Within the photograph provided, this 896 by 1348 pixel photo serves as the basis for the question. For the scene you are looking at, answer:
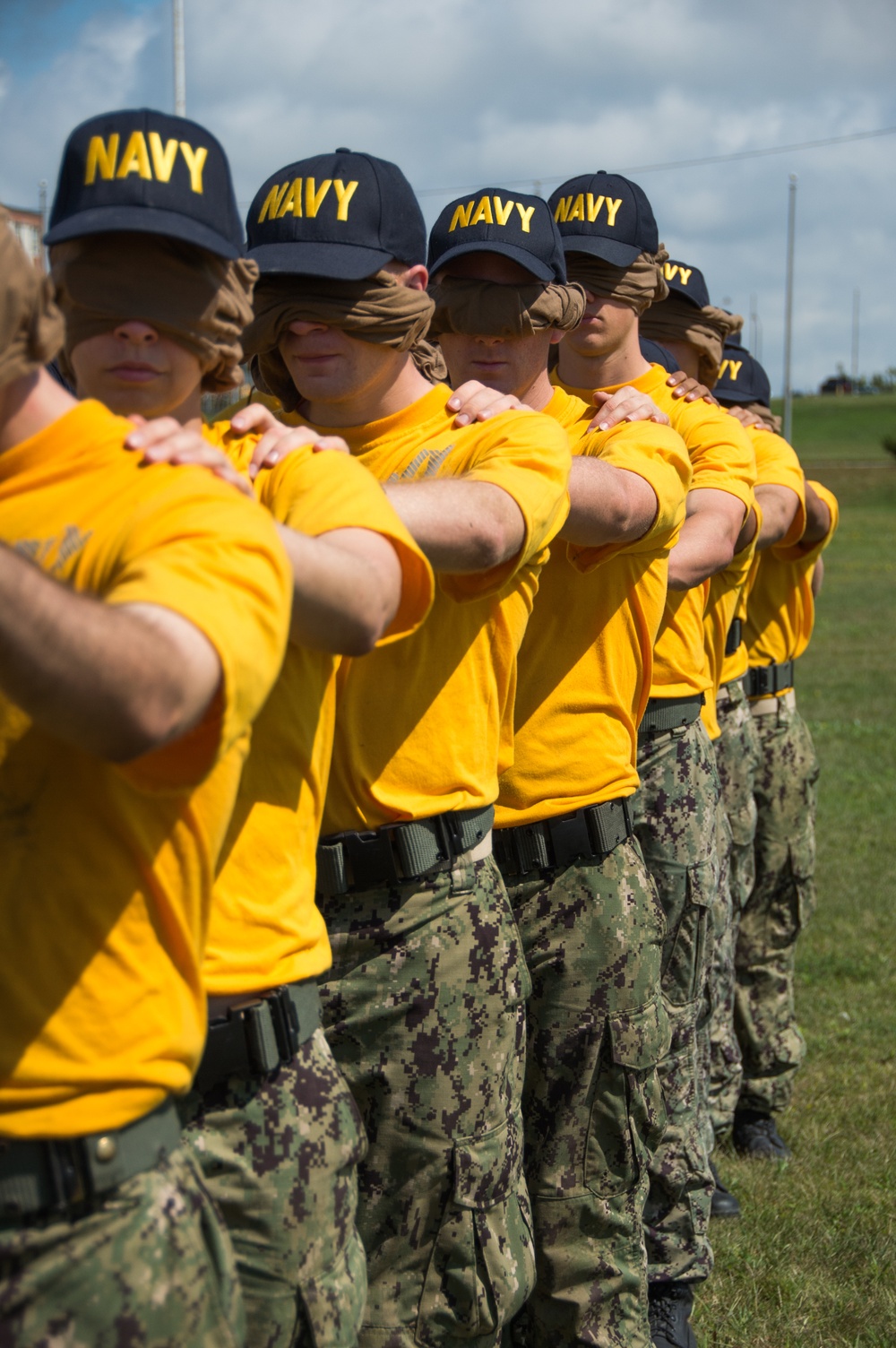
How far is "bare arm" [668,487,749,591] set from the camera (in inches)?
185

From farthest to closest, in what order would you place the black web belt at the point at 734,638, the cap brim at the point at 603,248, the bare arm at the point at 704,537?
the black web belt at the point at 734,638 → the cap brim at the point at 603,248 → the bare arm at the point at 704,537

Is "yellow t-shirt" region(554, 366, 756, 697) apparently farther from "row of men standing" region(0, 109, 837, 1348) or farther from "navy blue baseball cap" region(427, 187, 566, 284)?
"navy blue baseball cap" region(427, 187, 566, 284)

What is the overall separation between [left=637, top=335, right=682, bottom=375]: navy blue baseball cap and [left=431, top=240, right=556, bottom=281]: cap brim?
176cm

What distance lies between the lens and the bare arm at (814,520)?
669cm

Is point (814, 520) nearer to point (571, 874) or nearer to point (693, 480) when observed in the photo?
point (693, 480)

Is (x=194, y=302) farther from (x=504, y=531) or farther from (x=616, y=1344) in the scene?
(x=616, y=1344)

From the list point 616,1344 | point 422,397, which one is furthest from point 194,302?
point 616,1344

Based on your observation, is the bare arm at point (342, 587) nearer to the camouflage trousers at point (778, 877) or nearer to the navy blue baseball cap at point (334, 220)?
the navy blue baseball cap at point (334, 220)

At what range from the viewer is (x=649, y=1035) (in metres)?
4.04

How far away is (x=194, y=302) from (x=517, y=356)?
1.73 meters

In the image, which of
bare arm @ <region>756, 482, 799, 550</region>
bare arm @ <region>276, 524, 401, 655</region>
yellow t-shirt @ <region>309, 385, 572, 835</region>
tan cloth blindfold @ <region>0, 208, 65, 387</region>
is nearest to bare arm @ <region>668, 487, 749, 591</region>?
bare arm @ <region>756, 482, 799, 550</region>

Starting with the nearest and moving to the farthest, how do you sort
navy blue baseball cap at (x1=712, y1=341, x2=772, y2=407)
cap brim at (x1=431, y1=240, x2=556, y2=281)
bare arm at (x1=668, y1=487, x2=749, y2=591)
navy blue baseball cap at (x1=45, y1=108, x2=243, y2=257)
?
1. navy blue baseball cap at (x1=45, y1=108, x2=243, y2=257)
2. cap brim at (x1=431, y1=240, x2=556, y2=281)
3. bare arm at (x1=668, y1=487, x2=749, y2=591)
4. navy blue baseball cap at (x1=712, y1=341, x2=772, y2=407)

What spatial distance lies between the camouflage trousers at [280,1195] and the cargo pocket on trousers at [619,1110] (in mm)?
1506

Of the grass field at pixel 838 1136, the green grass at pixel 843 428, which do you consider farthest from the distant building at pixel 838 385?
the grass field at pixel 838 1136
